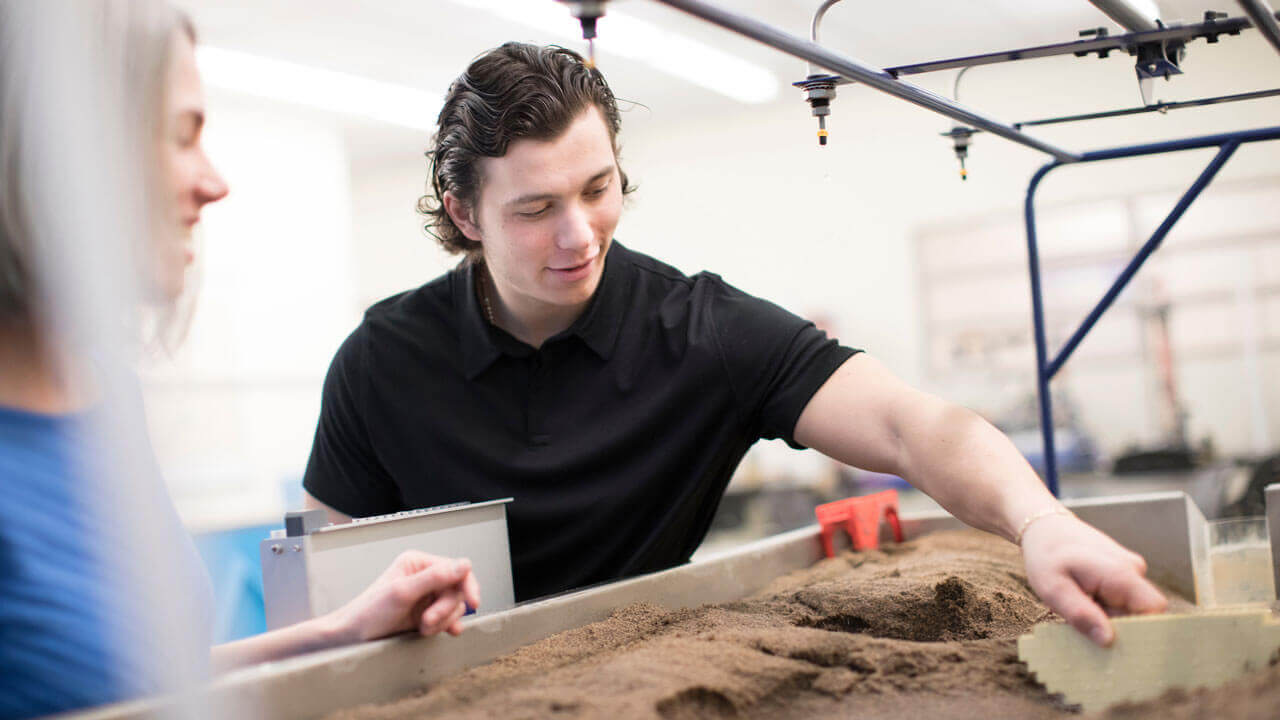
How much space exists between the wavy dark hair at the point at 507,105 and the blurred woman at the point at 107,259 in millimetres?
721

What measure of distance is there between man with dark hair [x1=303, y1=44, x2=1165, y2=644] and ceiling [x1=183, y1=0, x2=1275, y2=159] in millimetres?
2687

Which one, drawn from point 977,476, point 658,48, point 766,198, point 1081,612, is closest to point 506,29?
point 658,48

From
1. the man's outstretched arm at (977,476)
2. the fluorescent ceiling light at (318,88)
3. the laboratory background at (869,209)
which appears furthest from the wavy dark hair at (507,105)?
the fluorescent ceiling light at (318,88)

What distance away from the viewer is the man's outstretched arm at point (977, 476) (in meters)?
0.81

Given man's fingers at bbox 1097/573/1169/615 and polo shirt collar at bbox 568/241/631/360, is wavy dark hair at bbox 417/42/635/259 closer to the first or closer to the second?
polo shirt collar at bbox 568/241/631/360

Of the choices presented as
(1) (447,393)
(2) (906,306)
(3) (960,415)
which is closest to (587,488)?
(1) (447,393)

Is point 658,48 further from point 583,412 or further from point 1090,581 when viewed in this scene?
point 1090,581

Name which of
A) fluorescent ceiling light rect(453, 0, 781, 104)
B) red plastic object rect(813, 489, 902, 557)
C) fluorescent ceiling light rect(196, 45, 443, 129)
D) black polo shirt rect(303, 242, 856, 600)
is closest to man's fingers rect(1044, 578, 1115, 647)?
black polo shirt rect(303, 242, 856, 600)

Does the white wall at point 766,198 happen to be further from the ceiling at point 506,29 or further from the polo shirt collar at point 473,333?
the polo shirt collar at point 473,333

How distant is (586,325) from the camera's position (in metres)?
1.34

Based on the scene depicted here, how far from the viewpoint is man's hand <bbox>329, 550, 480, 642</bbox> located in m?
0.86

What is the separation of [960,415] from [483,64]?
2.33 ft

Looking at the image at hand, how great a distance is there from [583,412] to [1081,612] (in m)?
0.68

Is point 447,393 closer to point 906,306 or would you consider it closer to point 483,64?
point 483,64
